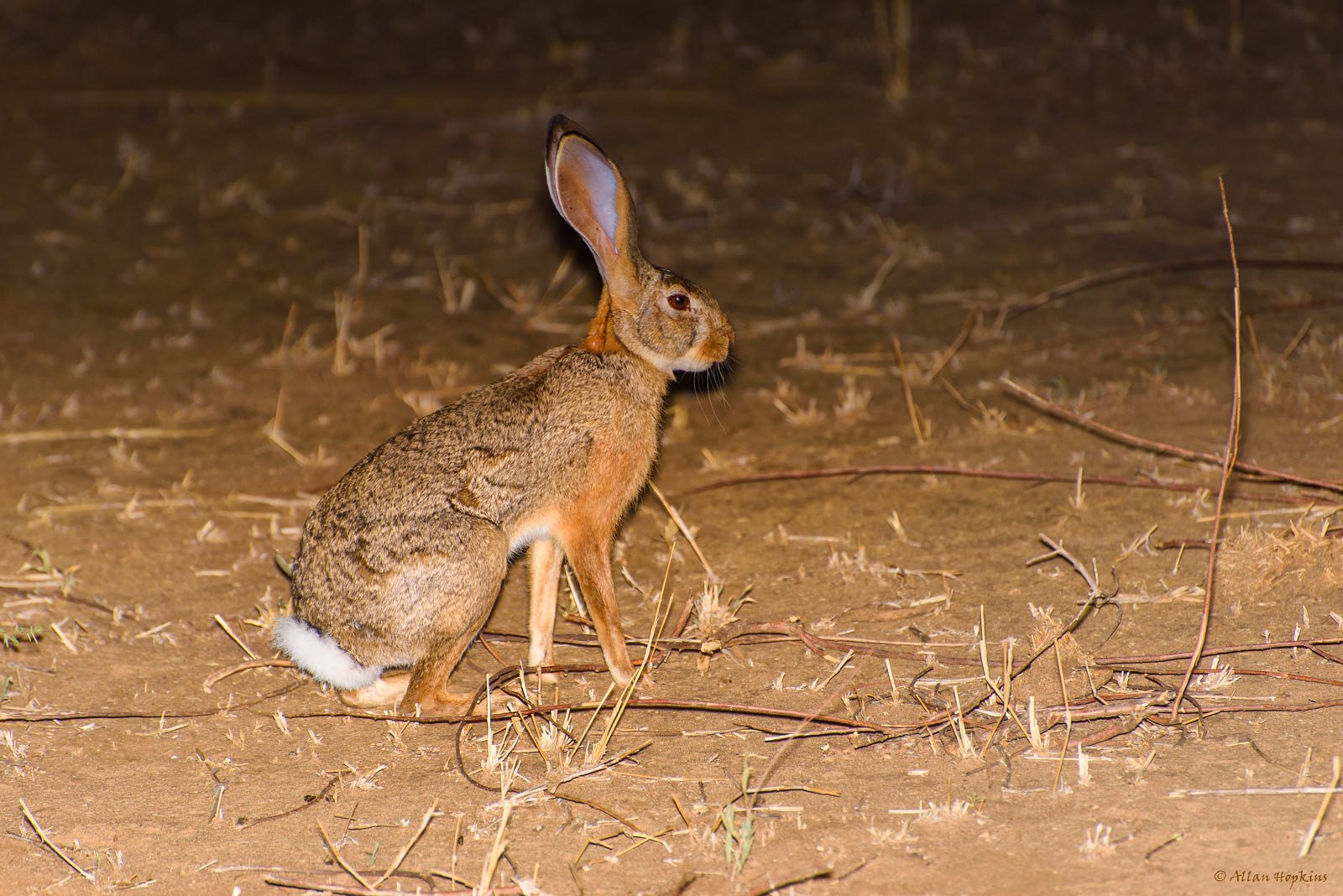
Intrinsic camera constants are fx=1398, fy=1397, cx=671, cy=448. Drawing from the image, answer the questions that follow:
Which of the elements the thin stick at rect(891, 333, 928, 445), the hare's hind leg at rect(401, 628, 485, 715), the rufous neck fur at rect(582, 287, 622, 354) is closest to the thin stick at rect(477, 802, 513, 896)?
the hare's hind leg at rect(401, 628, 485, 715)

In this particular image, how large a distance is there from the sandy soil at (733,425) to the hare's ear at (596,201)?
1.12 m

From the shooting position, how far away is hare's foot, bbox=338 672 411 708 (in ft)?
14.0

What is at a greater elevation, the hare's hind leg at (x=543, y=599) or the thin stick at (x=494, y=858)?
the thin stick at (x=494, y=858)

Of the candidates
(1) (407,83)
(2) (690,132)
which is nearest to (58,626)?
(2) (690,132)

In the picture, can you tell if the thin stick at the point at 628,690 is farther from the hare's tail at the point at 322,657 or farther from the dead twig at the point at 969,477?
Answer: the dead twig at the point at 969,477

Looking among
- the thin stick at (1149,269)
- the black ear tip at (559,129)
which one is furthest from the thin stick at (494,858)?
the thin stick at (1149,269)

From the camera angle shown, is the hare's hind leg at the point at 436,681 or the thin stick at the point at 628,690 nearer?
the thin stick at the point at 628,690

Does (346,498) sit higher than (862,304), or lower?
higher

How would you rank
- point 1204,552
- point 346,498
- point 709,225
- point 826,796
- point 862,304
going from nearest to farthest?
1. point 826,796
2. point 346,498
3. point 1204,552
4. point 862,304
5. point 709,225

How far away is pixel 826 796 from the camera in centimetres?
346

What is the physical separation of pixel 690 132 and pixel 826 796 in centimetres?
670

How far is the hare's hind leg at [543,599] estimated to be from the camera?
4.51 m

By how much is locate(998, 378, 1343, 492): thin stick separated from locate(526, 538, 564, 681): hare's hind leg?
1.69m

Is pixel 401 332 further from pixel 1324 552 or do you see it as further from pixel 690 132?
pixel 1324 552
